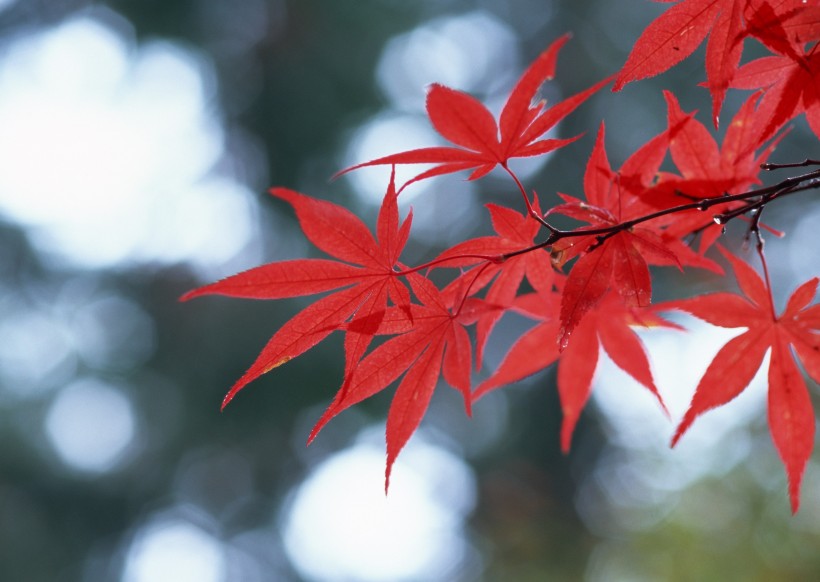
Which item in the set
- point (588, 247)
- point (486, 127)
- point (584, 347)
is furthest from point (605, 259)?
point (584, 347)

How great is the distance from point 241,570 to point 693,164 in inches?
157

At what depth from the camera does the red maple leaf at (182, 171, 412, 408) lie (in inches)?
19.6

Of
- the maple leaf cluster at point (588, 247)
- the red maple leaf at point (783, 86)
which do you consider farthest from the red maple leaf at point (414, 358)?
the red maple leaf at point (783, 86)

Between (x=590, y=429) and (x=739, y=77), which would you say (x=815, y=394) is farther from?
(x=739, y=77)

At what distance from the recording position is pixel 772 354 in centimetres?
59

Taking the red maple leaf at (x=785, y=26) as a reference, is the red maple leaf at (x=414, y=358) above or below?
below

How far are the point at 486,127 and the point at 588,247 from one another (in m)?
0.11

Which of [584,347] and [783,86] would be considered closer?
[783,86]

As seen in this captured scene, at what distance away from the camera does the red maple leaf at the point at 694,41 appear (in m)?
0.47

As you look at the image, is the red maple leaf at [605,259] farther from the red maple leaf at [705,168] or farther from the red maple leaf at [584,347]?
the red maple leaf at [584,347]

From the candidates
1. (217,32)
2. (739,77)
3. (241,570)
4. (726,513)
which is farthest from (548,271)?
(217,32)

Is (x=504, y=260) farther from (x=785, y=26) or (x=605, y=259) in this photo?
(x=785, y=26)

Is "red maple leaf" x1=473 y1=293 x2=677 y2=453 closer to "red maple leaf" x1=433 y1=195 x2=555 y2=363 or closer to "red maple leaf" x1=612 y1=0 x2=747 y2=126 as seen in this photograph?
"red maple leaf" x1=433 y1=195 x2=555 y2=363

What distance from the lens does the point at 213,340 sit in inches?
160
